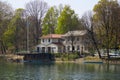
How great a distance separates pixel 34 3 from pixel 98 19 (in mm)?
37016

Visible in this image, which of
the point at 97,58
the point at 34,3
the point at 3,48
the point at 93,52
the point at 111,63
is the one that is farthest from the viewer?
the point at 34,3

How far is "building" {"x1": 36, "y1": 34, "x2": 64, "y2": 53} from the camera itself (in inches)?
4163

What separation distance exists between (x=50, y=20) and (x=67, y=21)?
15429 millimetres

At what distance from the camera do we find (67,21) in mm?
102750

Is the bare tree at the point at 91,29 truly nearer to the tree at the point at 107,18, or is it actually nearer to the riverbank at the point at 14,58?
the tree at the point at 107,18

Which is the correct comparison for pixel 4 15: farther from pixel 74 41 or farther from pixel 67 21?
pixel 74 41

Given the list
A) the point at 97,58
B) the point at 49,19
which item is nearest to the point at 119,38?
the point at 97,58

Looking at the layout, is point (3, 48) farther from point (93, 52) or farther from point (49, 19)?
point (93, 52)

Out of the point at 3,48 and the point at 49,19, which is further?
the point at 49,19

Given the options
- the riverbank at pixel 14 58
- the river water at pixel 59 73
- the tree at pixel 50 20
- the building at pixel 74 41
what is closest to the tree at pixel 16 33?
the tree at pixel 50 20

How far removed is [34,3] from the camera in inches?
4562

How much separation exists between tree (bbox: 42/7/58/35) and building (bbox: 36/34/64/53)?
7.99 meters

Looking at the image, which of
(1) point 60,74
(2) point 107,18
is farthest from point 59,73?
(2) point 107,18

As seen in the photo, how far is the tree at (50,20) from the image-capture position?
115812mm
